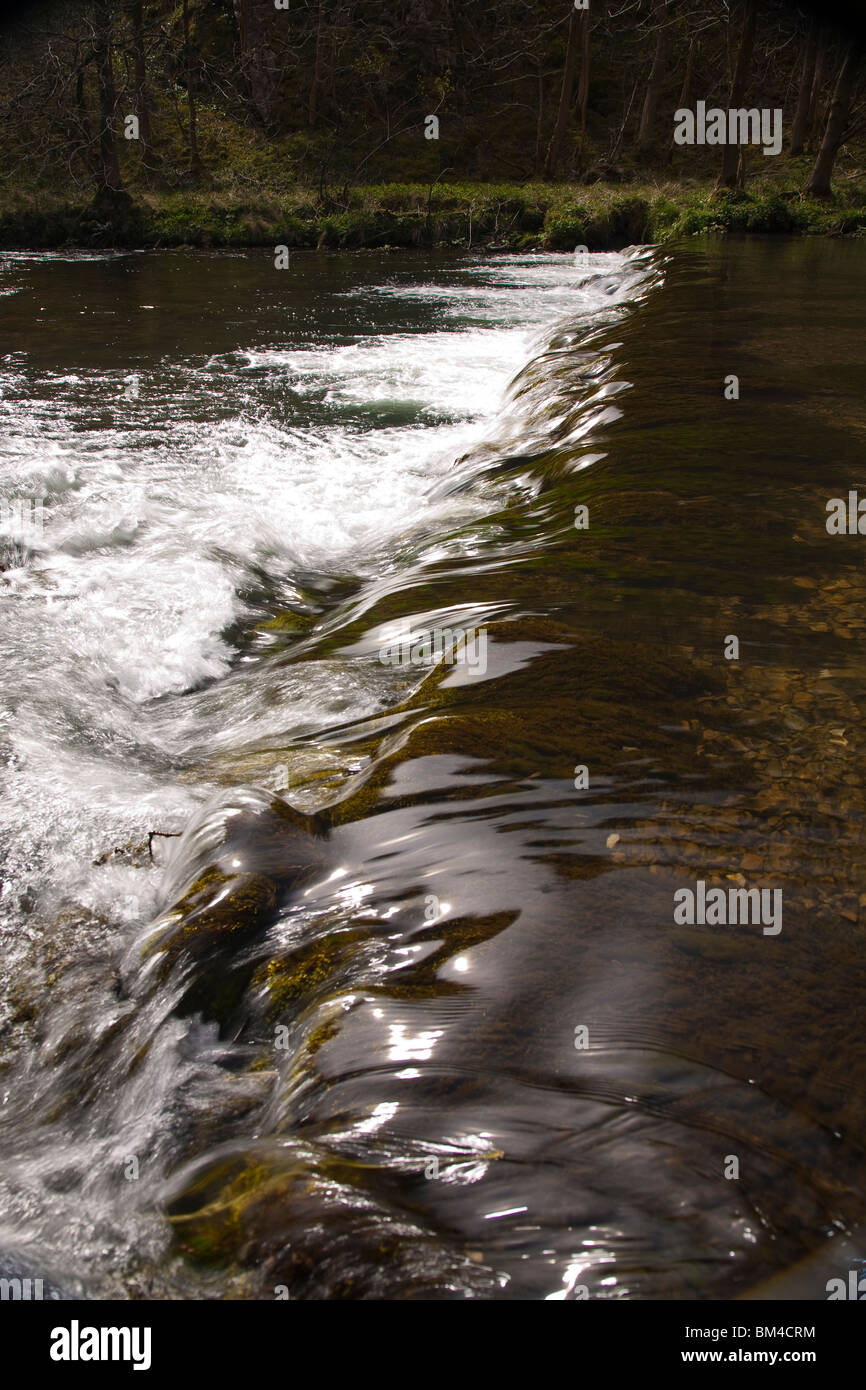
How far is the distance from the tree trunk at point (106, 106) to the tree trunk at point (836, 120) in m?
19.7

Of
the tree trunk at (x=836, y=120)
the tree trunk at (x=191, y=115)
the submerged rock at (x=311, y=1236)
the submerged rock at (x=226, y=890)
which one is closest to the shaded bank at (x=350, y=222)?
the tree trunk at (x=836, y=120)

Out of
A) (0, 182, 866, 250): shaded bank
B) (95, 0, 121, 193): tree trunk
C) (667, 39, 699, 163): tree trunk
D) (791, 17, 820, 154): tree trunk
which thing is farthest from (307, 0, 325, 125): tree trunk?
(791, 17, 820, 154): tree trunk

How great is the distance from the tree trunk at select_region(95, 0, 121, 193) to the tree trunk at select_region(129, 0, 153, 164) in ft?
6.52

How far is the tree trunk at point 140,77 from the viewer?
31.5 meters

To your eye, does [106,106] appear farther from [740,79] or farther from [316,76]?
[740,79]

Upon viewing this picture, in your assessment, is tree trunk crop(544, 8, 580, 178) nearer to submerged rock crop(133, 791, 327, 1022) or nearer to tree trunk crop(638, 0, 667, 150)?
tree trunk crop(638, 0, 667, 150)

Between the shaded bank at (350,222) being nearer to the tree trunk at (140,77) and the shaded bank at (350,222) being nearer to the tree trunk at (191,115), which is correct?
the tree trunk at (191,115)

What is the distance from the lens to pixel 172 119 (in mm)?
37156

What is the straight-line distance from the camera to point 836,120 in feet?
76.2

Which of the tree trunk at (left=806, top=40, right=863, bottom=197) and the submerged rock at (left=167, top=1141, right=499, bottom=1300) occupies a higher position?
the tree trunk at (left=806, top=40, right=863, bottom=197)

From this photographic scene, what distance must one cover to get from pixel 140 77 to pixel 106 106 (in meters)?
4.60

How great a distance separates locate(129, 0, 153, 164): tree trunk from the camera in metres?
31.5
